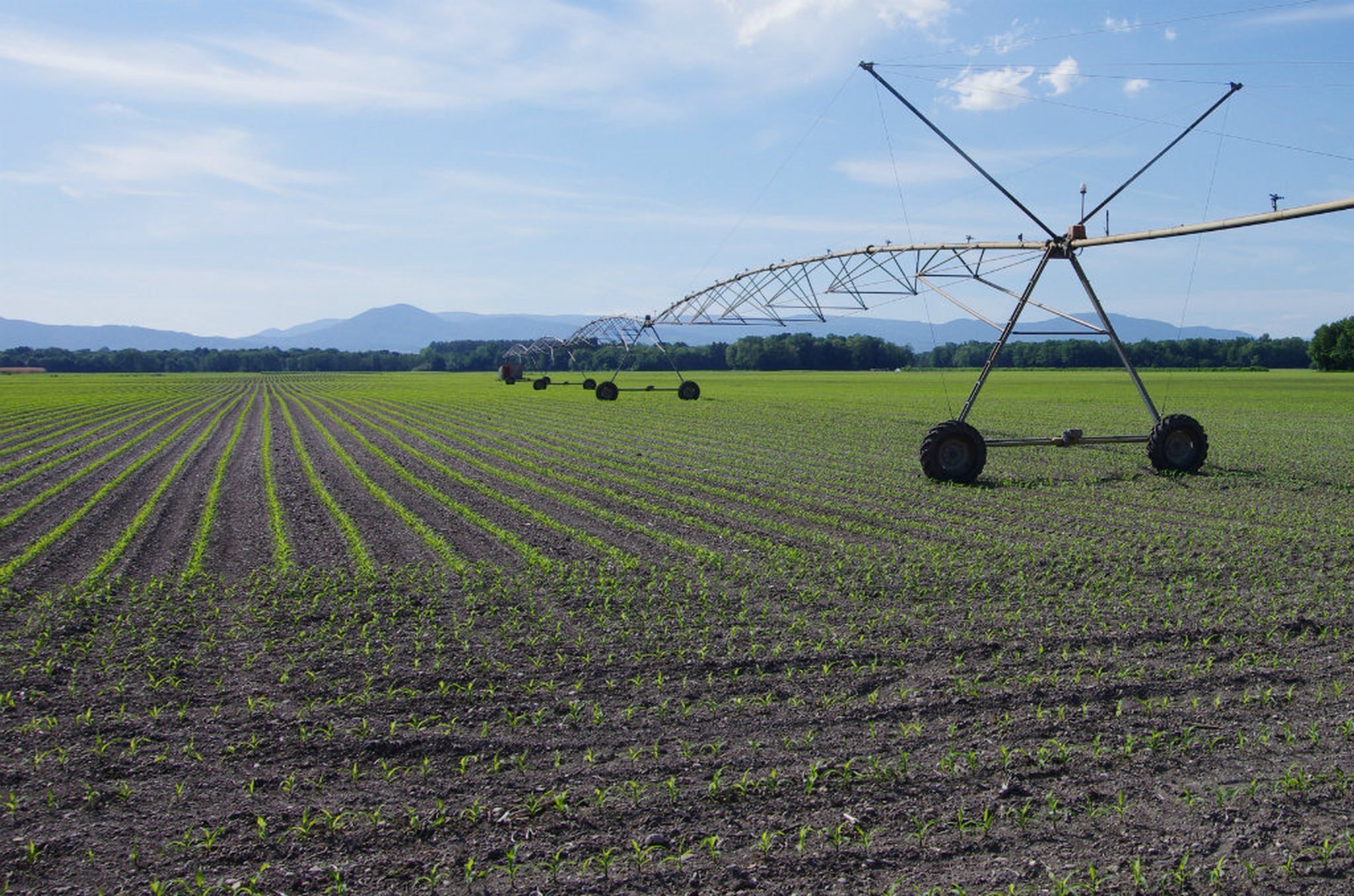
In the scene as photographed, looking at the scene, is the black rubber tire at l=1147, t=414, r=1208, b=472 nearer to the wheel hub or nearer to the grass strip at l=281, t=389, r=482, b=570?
the wheel hub

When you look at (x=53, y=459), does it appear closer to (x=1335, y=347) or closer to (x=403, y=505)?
(x=403, y=505)

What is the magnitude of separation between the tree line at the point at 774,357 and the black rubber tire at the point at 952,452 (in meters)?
25.4

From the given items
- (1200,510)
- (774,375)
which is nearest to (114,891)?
(1200,510)

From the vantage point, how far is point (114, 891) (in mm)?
4348

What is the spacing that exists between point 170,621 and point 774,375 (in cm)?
9327

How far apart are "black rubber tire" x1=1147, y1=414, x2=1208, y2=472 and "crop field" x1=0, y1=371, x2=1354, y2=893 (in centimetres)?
167

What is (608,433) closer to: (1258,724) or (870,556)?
(870,556)

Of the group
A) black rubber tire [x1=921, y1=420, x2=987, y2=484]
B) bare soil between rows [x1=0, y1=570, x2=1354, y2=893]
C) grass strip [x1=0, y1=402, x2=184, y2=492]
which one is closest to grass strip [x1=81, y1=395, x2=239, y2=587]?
bare soil between rows [x1=0, y1=570, x2=1354, y2=893]

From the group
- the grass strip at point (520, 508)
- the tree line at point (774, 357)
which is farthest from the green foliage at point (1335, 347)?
the grass strip at point (520, 508)

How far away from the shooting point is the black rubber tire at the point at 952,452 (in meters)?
17.0

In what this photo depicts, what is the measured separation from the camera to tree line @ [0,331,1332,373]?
82.8 meters

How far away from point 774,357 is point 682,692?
115 m

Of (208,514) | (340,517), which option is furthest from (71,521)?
(340,517)

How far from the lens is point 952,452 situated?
1709 cm
